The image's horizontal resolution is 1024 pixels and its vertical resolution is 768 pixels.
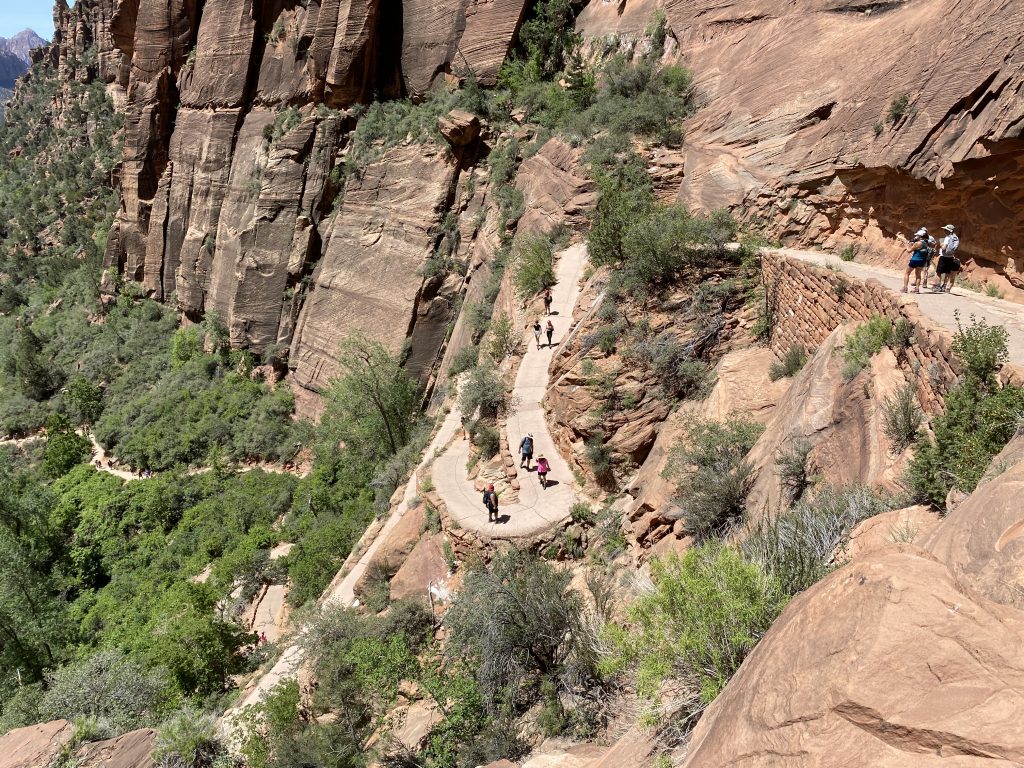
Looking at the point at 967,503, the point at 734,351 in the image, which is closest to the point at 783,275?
the point at 734,351

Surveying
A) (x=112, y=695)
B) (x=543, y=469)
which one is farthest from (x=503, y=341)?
(x=112, y=695)

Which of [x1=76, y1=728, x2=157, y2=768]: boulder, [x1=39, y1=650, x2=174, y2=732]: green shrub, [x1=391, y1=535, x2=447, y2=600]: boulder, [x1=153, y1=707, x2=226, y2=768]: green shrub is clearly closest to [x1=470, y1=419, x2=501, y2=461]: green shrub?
[x1=391, y1=535, x2=447, y2=600]: boulder

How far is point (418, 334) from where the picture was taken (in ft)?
89.0

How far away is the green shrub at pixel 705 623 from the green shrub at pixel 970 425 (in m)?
2.18

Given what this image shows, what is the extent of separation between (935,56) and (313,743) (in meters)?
17.1

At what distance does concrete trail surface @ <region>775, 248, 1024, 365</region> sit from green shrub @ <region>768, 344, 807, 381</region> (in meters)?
1.66

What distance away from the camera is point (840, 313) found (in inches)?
401

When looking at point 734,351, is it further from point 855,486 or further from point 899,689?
point 899,689

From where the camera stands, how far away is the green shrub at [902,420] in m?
7.23

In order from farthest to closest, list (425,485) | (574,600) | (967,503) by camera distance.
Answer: (425,485)
(574,600)
(967,503)

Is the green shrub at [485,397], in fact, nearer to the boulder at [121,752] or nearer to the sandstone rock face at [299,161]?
the sandstone rock face at [299,161]

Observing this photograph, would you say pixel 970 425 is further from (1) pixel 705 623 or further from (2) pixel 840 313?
(2) pixel 840 313

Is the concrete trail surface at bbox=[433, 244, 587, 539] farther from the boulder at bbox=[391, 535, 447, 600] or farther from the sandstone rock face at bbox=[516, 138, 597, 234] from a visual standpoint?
the sandstone rock face at bbox=[516, 138, 597, 234]

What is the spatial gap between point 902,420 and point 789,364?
Answer: 14.3 feet
